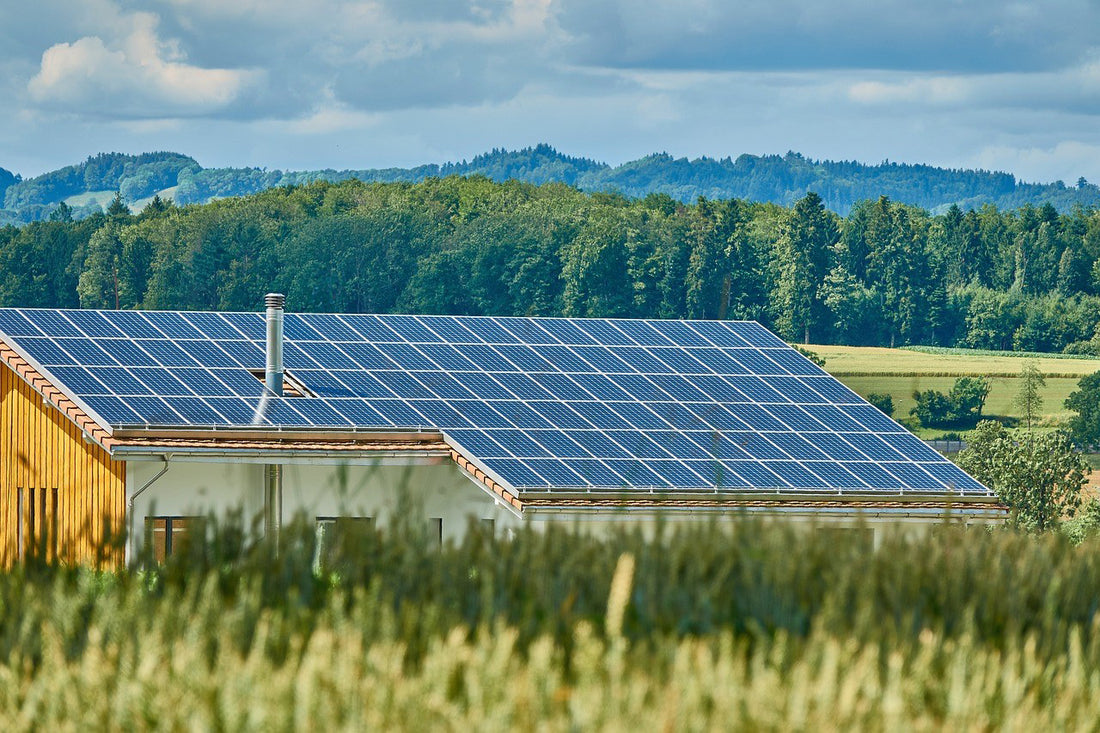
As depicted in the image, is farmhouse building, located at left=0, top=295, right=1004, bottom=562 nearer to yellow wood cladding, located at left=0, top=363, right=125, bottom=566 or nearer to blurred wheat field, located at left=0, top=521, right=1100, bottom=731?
yellow wood cladding, located at left=0, top=363, right=125, bottom=566

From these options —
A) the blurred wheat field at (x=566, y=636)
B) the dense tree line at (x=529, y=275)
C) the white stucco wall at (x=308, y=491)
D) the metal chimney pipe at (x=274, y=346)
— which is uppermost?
the dense tree line at (x=529, y=275)

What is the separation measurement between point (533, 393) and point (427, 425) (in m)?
3.32

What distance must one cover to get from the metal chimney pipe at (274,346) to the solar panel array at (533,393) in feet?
1.05

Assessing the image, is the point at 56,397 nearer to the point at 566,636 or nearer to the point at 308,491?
the point at 308,491

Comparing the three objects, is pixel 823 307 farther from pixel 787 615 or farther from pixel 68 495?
pixel 787 615

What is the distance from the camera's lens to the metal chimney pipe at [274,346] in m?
31.4

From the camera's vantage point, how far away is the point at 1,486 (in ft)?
101

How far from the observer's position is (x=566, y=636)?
30.6ft

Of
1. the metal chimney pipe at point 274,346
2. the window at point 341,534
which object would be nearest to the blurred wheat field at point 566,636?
the window at point 341,534

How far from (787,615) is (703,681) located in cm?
158

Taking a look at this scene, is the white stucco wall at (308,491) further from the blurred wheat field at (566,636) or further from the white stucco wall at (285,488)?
the blurred wheat field at (566,636)

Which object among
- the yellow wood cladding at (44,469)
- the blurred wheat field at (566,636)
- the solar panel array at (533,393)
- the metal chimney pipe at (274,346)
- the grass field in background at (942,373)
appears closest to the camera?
the blurred wheat field at (566,636)

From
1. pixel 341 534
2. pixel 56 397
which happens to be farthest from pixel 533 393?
pixel 341 534

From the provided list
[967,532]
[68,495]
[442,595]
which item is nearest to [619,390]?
[68,495]
